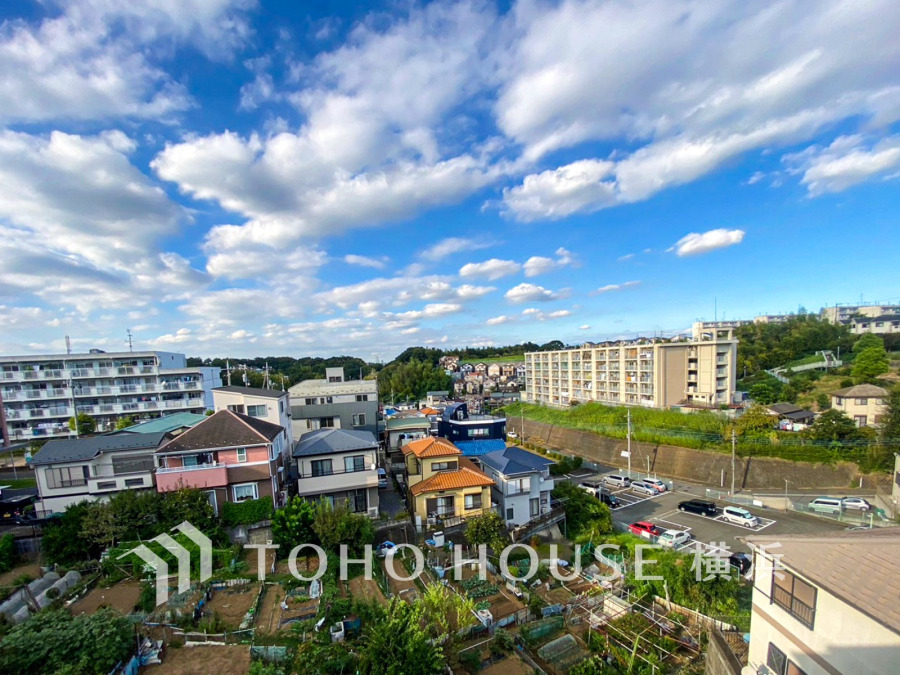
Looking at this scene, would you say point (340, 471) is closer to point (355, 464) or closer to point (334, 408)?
point (355, 464)

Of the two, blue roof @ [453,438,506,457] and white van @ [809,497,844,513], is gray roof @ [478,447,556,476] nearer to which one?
blue roof @ [453,438,506,457]

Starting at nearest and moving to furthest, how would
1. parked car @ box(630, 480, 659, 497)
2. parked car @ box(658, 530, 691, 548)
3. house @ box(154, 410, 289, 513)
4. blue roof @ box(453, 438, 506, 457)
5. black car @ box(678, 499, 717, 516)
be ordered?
house @ box(154, 410, 289, 513), parked car @ box(658, 530, 691, 548), black car @ box(678, 499, 717, 516), blue roof @ box(453, 438, 506, 457), parked car @ box(630, 480, 659, 497)

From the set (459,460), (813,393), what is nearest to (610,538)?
(459,460)

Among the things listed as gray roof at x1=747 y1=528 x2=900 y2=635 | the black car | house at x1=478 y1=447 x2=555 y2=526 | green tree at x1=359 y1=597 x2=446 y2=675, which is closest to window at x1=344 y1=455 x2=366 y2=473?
house at x1=478 y1=447 x2=555 y2=526

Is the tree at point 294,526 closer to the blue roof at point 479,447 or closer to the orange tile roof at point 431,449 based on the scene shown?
the orange tile roof at point 431,449

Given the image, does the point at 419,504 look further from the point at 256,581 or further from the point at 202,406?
the point at 202,406

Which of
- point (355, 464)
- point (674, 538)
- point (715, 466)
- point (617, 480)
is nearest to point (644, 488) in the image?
point (617, 480)
